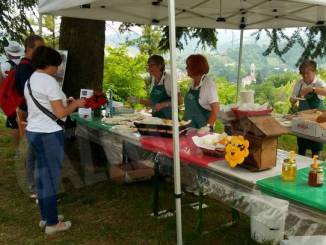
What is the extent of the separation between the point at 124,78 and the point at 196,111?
5.03 metres

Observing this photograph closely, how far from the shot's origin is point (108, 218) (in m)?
3.48

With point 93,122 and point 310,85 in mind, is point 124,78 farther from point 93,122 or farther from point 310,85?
point 310,85

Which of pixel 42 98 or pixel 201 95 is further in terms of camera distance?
pixel 201 95

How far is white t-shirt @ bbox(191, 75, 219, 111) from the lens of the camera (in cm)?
351

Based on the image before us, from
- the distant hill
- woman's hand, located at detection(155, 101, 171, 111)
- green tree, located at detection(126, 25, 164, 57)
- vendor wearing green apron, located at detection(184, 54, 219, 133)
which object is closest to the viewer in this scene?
vendor wearing green apron, located at detection(184, 54, 219, 133)

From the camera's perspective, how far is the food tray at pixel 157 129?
9.75 ft

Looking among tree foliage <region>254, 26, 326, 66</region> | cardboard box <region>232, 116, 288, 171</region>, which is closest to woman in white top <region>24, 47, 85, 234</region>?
cardboard box <region>232, 116, 288, 171</region>

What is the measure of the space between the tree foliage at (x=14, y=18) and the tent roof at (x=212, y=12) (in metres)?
2.85

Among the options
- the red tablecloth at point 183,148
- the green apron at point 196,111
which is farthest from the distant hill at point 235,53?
the red tablecloth at point 183,148

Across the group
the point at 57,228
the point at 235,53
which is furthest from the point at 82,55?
the point at 235,53

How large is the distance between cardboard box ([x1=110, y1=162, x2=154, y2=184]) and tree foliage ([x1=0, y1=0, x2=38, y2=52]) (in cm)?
374

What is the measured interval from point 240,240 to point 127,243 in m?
0.89

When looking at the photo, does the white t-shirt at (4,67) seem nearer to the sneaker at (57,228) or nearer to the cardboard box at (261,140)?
the sneaker at (57,228)

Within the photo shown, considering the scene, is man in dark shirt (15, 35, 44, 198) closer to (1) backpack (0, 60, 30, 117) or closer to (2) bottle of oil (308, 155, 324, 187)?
(1) backpack (0, 60, 30, 117)
